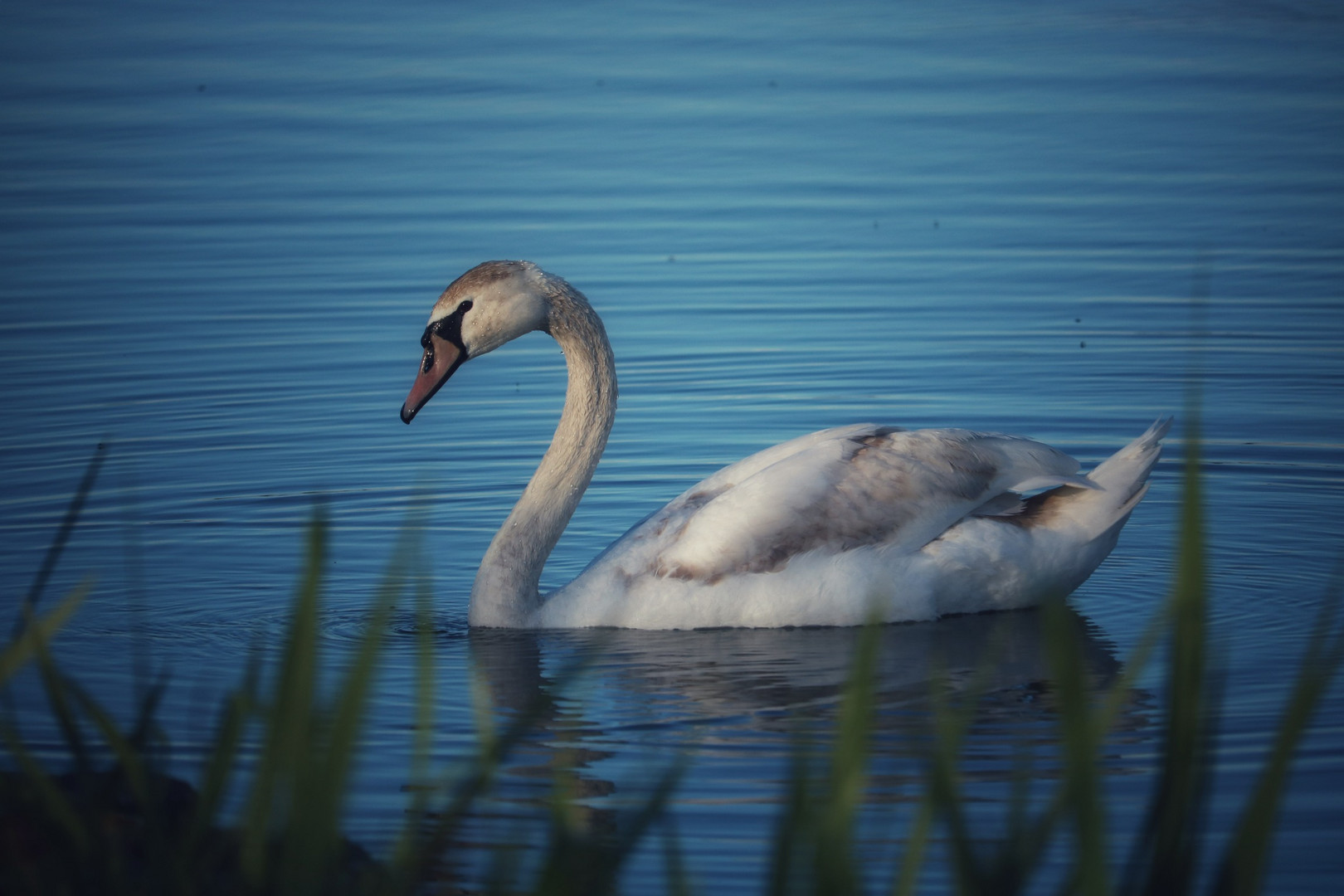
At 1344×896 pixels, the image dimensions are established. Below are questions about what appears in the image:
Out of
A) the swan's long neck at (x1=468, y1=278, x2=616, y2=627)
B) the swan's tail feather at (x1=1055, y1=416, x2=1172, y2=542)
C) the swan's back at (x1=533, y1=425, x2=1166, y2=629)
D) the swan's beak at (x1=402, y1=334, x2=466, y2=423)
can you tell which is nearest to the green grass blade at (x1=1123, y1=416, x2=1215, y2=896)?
the swan's back at (x1=533, y1=425, x2=1166, y2=629)

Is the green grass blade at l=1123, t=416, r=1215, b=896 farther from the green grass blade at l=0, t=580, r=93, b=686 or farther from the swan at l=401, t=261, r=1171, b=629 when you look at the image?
the swan at l=401, t=261, r=1171, b=629

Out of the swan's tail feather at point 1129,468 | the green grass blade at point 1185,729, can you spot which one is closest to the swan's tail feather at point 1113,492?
the swan's tail feather at point 1129,468

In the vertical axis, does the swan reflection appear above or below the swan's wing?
below

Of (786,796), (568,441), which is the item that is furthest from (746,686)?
→ (786,796)

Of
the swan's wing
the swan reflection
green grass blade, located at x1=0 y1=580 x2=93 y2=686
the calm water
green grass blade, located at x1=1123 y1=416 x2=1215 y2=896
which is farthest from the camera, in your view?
the swan's wing

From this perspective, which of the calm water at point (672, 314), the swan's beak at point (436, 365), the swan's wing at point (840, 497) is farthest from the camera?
the swan's beak at point (436, 365)

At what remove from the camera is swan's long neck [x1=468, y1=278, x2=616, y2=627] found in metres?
7.35

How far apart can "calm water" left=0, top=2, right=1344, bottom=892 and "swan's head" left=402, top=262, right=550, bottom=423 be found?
38.6 inches

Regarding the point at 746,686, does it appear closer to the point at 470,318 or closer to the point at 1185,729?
the point at 470,318

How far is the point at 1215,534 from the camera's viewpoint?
8.20 metres

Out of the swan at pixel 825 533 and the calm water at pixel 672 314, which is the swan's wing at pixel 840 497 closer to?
the swan at pixel 825 533

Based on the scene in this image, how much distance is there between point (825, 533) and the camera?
696 cm

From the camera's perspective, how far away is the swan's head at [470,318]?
24.0ft

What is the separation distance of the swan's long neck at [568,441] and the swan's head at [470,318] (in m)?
0.18
